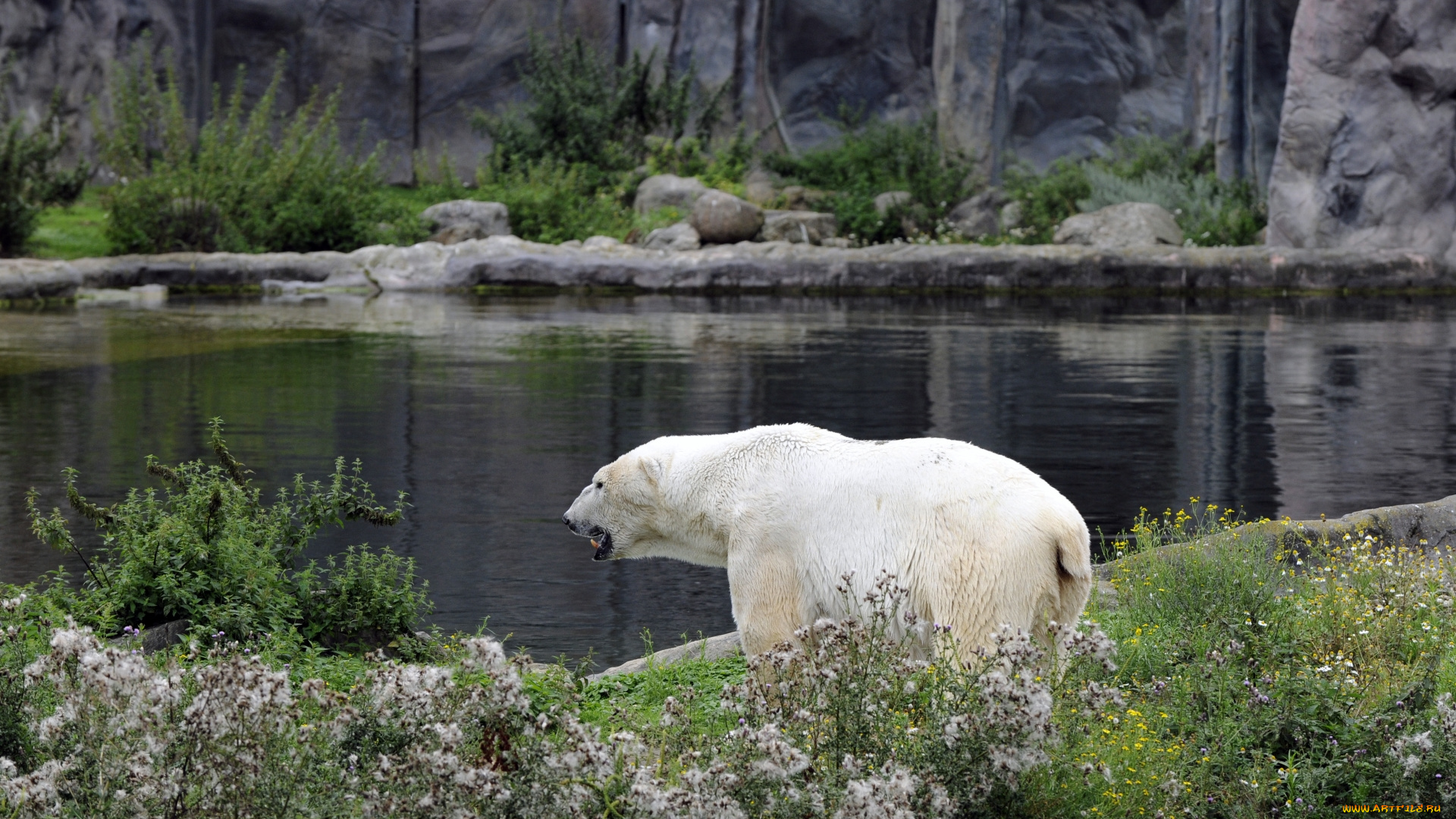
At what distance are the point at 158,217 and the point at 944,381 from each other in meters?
17.8

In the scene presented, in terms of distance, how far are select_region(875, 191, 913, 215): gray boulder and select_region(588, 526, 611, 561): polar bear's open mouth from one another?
26869mm

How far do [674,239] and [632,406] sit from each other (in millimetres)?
16716

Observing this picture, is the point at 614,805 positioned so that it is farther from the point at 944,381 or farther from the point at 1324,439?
the point at 944,381

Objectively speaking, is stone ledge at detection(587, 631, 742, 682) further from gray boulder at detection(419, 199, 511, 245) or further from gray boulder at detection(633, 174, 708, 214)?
gray boulder at detection(633, 174, 708, 214)

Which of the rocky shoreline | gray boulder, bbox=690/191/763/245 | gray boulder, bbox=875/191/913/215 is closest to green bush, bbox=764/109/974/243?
gray boulder, bbox=875/191/913/215

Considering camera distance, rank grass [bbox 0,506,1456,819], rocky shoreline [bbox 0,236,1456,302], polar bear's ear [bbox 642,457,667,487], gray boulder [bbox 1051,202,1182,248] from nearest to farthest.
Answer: grass [bbox 0,506,1456,819]
polar bear's ear [bbox 642,457,667,487]
rocky shoreline [bbox 0,236,1456,302]
gray boulder [bbox 1051,202,1182,248]

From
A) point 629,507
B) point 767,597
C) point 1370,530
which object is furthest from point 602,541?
point 1370,530

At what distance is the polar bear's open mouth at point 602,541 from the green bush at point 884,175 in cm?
2615

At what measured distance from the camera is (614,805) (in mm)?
3449

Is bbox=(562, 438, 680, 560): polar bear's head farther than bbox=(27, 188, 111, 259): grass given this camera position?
No

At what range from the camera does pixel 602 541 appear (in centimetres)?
545

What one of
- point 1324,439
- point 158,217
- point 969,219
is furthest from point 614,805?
point 969,219

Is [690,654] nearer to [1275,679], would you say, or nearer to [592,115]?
[1275,679]

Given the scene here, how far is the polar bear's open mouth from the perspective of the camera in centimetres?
541
